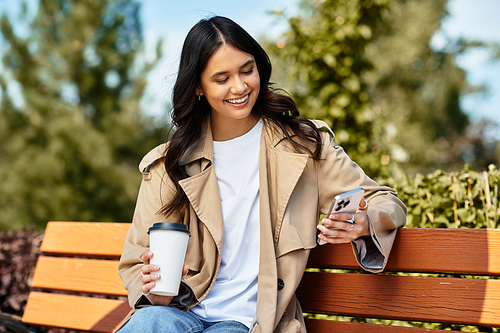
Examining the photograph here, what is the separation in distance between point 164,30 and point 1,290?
25.5 feet

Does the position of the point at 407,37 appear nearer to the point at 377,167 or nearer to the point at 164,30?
the point at 164,30

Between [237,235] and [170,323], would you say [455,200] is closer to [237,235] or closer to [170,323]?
[237,235]

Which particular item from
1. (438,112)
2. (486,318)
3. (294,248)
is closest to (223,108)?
(294,248)

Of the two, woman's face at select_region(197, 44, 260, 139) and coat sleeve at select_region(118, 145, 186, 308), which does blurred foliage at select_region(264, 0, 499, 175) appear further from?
coat sleeve at select_region(118, 145, 186, 308)

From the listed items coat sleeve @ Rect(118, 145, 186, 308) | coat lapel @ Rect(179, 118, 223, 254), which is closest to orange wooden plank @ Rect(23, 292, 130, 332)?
coat sleeve @ Rect(118, 145, 186, 308)

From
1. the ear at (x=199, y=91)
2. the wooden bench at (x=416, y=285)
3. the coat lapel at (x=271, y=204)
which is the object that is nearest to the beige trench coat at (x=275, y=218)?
the coat lapel at (x=271, y=204)

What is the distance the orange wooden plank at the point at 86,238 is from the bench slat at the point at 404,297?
1.07 meters

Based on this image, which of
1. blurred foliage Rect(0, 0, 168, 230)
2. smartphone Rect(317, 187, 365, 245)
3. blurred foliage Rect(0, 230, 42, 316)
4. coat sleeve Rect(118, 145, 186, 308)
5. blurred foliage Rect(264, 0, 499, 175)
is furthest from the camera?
blurred foliage Rect(264, 0, 499, 175)

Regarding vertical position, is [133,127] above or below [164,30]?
below

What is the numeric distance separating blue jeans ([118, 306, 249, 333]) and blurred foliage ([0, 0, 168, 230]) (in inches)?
307

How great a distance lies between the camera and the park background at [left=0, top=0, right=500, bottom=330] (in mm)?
3537

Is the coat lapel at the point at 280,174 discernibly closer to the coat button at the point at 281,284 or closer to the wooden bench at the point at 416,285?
the coat button at the point at 281,284

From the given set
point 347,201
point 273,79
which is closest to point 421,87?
point 273,79

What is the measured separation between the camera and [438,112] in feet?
60.9
